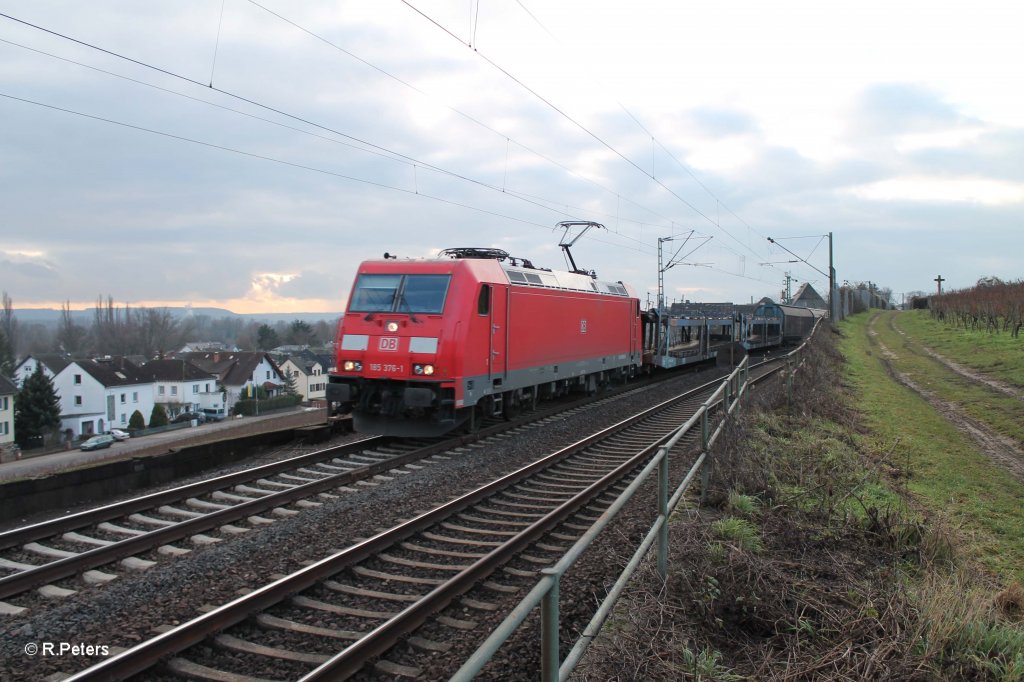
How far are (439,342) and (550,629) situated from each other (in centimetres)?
903

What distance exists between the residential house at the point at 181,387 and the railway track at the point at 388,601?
5516 centimetres

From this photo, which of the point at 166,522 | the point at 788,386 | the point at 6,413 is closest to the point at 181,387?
the point at 6,413

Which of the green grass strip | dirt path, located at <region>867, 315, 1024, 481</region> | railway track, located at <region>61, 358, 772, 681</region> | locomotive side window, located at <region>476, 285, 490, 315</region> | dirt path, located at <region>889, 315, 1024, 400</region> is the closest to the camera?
railway track, located at <region>61, 358, 772, 681</region>

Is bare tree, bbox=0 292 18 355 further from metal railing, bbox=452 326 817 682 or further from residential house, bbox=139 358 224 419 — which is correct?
metal railing, bbox=452 326 817 682

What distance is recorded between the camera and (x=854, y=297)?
75.2 metres

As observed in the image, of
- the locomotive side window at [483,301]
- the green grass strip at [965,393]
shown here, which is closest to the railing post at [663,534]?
the locomotive side window at [483,301]

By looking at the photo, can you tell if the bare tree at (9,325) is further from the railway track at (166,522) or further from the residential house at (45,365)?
the railway track at (166,522)

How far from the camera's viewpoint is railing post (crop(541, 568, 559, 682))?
2740 millimetres

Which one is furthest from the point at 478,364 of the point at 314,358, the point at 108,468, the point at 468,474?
the point at 314,358

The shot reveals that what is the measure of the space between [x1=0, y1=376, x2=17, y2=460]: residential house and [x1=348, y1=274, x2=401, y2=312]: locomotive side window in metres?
41.3

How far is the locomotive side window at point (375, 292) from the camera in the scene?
41.1 feet

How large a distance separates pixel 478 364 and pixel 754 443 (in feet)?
16.4

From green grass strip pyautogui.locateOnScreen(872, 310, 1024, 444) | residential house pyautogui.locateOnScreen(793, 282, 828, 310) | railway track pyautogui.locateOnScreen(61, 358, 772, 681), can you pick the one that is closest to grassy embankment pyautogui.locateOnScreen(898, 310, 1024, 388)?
green grass strip pyautogui.locateOnScreen(872, 310, 1024, 444)

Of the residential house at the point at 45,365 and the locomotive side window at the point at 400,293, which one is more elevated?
the locomotive side window at the point at 400,293
